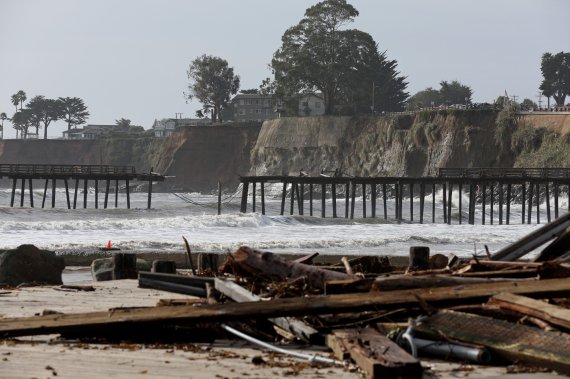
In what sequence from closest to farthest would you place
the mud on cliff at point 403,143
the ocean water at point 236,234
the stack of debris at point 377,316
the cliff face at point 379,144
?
the stack of debris at point 377,316 → the ocean water at point 236,234 → the mud on cliff at point 403,143 → the cliff face at point 379,144

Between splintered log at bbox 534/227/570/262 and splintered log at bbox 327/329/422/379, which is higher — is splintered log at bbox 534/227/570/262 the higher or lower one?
the higher one

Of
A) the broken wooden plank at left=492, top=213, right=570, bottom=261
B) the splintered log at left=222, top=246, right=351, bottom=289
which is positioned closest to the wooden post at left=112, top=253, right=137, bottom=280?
the splintered log at left=222, top=246, right=351, bottom=289

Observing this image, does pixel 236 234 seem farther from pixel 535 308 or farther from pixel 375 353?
pixel 375 353

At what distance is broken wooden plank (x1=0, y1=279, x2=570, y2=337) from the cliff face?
321 feet

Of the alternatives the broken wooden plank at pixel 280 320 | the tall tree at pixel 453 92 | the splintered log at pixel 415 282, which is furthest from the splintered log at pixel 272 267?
the tall tree at pixel 453 92

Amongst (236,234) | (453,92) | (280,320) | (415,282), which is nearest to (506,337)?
(415,282)

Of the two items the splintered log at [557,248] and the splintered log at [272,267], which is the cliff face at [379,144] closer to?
the splintered log at [557,248]

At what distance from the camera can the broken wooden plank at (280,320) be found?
7.66 m

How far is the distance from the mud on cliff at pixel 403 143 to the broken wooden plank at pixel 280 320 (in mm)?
87509

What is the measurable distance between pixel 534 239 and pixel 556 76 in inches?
5658

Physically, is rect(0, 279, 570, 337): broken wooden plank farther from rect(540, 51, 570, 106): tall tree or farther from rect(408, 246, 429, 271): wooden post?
rect(540, 51, 570, 106): tall tree

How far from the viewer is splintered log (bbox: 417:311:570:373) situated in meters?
6.65

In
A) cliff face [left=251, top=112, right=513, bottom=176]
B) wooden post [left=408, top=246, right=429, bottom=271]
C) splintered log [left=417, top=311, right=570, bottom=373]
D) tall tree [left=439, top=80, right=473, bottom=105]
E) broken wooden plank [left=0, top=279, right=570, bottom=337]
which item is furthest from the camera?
tall tree [left=439, top=80, right=473, bottom=105]

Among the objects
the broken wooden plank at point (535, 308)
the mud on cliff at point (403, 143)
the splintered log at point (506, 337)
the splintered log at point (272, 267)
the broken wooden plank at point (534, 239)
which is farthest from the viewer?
the mud on cliff at point (403, 143)
